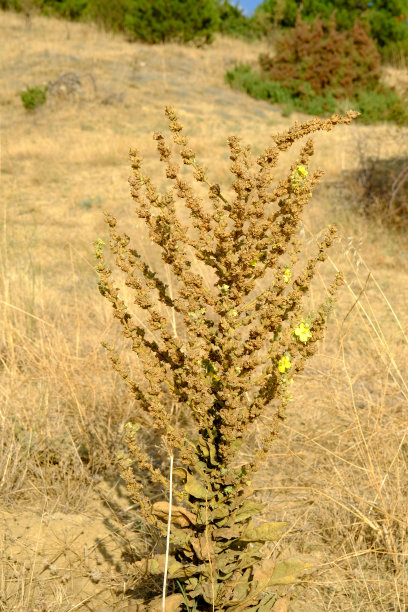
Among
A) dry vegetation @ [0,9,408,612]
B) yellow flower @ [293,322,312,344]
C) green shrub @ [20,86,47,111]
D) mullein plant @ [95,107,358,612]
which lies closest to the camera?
mullein plant @ [95,107,358,612]

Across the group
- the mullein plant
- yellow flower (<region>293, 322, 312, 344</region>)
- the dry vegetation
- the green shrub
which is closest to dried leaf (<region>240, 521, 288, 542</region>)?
the mullein plant

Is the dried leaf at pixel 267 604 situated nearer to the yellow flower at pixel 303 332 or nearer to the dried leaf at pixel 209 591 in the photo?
the dried leaf at pixel 209 591

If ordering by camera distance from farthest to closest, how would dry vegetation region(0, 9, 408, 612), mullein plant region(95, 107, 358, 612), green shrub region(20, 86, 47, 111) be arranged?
1. green shrub region(20, 86, 47, 111)
2. dry vegetation region(0, 9, 408, 612)
3. mullein plant region(95, 107, 358, 612)

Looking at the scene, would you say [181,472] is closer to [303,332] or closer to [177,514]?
[177,514]

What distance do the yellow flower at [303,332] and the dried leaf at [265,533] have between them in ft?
1.73

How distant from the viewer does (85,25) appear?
19781 mm

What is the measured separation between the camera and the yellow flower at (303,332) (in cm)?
165

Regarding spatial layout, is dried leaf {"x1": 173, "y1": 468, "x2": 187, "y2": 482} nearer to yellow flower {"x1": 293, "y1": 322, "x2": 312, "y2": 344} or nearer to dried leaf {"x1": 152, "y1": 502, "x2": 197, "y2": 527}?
dried leaf {"x1": 152, "y1": 502, "x2": 197, "y2": 527}

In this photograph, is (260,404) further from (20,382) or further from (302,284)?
(20,382)

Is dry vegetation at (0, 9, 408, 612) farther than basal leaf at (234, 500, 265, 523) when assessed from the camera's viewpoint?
Yes

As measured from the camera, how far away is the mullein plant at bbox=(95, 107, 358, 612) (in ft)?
5.07

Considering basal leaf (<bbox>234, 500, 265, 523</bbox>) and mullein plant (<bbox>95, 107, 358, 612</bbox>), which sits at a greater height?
mullein plant (<bbox>95, 107, 358, 612</bbox>)

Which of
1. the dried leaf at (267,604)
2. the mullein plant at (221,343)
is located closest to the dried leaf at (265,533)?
the mullein plant at (221,343)

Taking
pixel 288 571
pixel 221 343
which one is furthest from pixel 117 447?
pixel 221 343
